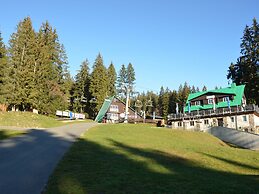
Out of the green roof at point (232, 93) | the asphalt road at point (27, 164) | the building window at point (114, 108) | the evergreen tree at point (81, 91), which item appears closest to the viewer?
the asphalt road at point (27, 164)

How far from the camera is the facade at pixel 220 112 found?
50.0 m

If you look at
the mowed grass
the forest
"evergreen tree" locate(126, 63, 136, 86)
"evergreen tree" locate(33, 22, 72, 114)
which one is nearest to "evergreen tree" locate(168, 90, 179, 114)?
the forest

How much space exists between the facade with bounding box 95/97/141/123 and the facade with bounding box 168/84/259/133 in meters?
10.8

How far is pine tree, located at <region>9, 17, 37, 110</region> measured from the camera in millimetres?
41156

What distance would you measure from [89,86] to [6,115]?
42854mm

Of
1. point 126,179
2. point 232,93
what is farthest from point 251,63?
point 126,179

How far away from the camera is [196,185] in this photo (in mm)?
8906

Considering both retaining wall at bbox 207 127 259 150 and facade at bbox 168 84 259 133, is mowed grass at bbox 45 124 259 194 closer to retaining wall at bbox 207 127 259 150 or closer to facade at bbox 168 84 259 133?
retaining wall at bbox 207 127 259 150

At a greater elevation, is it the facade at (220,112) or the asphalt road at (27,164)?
the facade at (220,112)

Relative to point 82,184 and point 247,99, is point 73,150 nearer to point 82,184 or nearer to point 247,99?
point 82,184

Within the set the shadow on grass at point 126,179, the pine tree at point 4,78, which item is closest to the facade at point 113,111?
the pine tree at point 4,78

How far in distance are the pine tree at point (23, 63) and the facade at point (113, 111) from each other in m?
22.8

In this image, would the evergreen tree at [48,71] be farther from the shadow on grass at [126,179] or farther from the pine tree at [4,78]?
the shadow on grass at [126,179]

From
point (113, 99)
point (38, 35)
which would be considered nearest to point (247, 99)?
point (113, 99)
